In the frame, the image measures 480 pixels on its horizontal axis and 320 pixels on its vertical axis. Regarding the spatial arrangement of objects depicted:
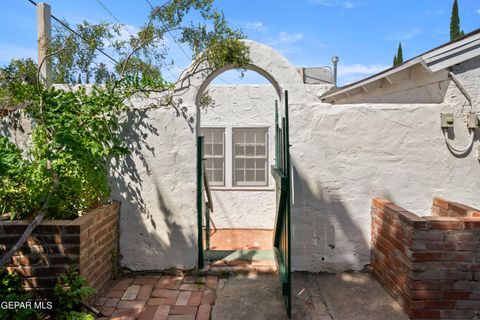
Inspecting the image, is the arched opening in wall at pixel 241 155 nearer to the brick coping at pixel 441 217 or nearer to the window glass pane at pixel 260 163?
the window glass pane at pixel 260 163

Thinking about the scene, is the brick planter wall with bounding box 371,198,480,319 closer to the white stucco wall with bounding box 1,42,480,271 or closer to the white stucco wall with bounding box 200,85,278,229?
the white stucco wall with bounding box 1,42,480,271

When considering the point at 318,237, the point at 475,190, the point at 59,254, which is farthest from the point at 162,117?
the point at 475,190

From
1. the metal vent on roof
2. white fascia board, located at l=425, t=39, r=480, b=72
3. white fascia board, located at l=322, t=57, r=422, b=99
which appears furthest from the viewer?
the metal vent on roof

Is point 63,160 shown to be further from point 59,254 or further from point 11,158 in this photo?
point 59,254

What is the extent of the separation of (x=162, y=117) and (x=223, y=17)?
4.53 ft

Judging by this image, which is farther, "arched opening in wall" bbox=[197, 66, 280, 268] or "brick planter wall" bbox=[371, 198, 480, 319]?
"arched opening in wall" bbox=[197, 66, 280, 268]

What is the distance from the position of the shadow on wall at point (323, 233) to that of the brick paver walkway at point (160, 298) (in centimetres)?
116

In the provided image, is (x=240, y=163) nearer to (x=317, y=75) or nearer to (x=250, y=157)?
(x=250, y=157)

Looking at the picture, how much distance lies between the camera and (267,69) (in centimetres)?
381

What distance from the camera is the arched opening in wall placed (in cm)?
663

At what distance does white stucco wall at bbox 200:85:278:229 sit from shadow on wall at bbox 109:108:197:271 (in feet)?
9.35

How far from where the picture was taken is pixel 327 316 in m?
3.00

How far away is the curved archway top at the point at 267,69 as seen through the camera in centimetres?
379

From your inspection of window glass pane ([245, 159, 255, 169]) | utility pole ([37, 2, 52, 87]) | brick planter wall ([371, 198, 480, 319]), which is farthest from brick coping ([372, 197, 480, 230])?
utility pole ([37, 2, 52, 87])
